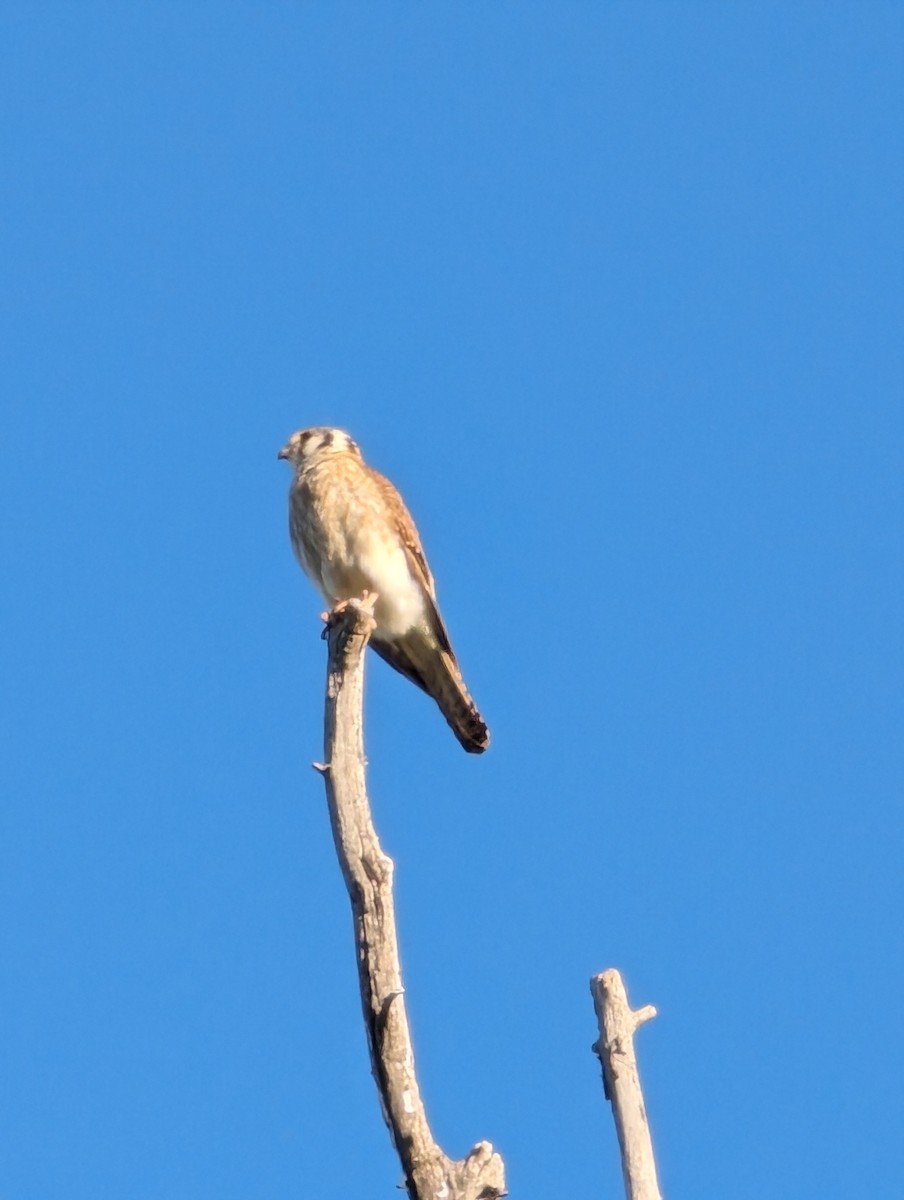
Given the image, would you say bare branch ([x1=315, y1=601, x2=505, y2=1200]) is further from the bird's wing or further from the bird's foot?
the bird's wing

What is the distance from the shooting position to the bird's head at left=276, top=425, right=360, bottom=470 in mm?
6824

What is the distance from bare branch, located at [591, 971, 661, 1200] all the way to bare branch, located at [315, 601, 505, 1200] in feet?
0.90

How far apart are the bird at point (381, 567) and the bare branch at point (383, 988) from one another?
1.99 m

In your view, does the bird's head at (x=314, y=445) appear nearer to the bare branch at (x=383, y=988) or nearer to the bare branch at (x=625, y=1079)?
the bare branch at (x=383, y=988)

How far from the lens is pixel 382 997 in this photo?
12.4 feet

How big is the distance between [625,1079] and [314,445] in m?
3.77

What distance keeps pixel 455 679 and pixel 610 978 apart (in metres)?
2.74

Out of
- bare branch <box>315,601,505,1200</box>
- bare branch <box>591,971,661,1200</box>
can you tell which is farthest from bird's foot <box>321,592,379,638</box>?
bare branch <box>591,971,661,1200</box>

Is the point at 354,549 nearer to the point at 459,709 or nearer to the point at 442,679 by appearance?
the point at 442,679

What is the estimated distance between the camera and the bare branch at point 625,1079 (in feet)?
11.5

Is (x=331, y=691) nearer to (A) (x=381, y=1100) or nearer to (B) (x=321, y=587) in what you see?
(A) (x=381, y=1100)

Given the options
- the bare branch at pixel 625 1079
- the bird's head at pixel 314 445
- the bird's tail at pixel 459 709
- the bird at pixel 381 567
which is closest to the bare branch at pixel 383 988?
the bare branch at pixel 625 1079

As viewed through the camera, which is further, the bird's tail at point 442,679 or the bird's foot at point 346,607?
the bird's tail at point 442,679

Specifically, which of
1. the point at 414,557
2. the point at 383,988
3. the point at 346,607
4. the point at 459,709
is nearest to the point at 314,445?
the point at 414,557
